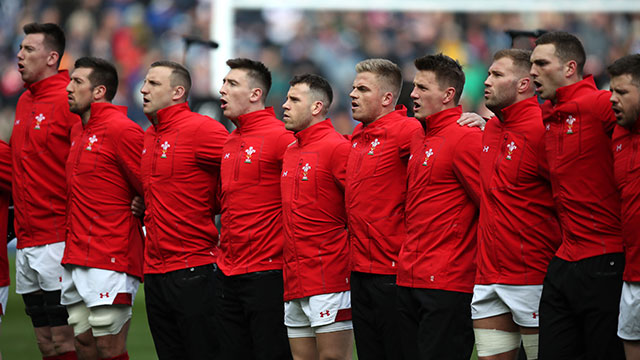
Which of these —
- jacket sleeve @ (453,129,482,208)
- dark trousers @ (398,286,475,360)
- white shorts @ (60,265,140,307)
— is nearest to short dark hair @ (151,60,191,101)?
white shorts @ (60,265,140,307)

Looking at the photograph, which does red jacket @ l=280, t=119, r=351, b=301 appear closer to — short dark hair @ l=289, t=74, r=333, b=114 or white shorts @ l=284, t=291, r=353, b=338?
white shorts @ l=284, t=291, r=353, b=338

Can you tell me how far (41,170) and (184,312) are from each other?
1787 millimetres

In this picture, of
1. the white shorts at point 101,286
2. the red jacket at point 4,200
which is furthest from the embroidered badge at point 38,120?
the white shorts at point 101,286

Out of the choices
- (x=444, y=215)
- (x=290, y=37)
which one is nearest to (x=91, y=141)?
(x=444, y=215)

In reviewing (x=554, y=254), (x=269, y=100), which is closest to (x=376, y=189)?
(x=554, y=254)

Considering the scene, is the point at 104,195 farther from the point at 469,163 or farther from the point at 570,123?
the point at 570,123

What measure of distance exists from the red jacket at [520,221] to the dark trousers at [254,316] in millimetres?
1575

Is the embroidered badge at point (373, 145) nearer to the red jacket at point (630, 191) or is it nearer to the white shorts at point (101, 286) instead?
the red jacket at point (630, 191)

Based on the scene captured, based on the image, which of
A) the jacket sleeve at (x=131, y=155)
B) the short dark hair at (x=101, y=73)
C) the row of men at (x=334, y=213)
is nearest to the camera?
the row of men at (x=334, y=213)

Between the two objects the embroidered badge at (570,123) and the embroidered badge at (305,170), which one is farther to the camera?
the embroidered badge at (305,170)

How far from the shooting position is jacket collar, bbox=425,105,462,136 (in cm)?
599

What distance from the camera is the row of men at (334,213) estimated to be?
528cm

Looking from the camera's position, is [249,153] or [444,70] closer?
[444,70]

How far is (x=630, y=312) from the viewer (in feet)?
16.2
